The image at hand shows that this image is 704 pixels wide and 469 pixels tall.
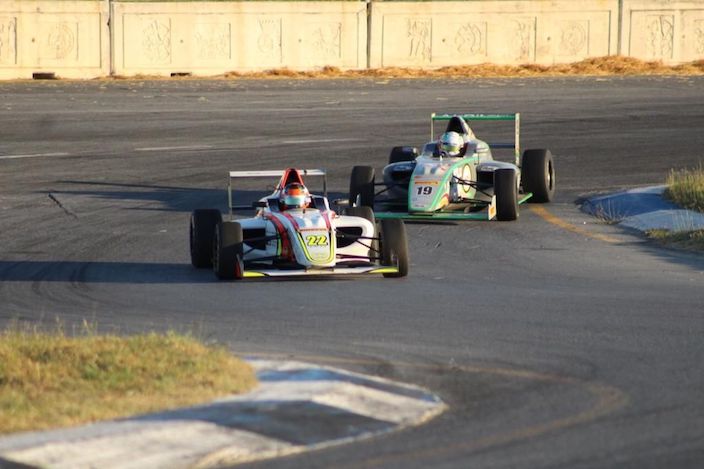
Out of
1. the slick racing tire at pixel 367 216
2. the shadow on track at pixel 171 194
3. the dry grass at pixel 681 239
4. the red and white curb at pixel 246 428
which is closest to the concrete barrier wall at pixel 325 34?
the shadow on track at pixel 171 194

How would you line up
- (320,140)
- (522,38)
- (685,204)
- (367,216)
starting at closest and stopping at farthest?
(367,216) < (685,204) < (320,140) < (522,38)

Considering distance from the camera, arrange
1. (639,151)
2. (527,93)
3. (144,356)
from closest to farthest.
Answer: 1. (144,356)
2. (639,151)
3. (527,93)

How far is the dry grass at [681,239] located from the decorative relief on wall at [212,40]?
22409mm

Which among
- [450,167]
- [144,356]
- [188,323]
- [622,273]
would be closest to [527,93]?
[450,167]

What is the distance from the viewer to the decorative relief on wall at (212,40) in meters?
36.5

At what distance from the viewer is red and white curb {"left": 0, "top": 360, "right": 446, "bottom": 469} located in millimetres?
6895

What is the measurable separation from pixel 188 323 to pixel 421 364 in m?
2.32

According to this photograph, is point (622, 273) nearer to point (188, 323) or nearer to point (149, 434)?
point (188, 323)

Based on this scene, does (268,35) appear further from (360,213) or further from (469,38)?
(360,213)

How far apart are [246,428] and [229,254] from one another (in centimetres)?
538

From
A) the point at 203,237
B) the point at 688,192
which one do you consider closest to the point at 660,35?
the point at 688,192

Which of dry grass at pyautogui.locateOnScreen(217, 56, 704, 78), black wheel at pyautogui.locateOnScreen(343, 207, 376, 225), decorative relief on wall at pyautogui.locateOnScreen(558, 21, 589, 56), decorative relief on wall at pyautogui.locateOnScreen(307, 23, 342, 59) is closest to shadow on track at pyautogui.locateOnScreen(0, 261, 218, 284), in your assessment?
black wheel at pyautogui.locateOnScreen(343, 207, 376, 225)

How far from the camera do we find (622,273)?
13.1m

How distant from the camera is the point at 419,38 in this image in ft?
127
